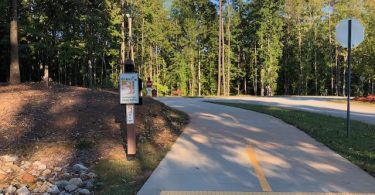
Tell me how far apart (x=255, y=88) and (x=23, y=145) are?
6200 centimetres

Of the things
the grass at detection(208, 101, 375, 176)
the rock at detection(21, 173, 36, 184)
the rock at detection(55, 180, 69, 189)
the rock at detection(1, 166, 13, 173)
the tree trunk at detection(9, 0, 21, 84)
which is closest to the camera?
the rock at detection(55, 180, 69, 189)

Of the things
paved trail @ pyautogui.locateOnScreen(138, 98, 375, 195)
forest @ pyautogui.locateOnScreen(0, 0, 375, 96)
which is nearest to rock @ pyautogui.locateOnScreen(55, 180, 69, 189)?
paved trail @ pyautogui.locateOnScreen(138, 98, 375, 195)

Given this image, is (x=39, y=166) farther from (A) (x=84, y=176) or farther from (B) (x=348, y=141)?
(B) (x=348, y=141)

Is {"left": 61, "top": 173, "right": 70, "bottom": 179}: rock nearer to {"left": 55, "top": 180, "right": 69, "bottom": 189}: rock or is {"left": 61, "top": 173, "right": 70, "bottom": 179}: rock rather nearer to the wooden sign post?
{"left": 55, "top": 180, "right": 69, "bottom": 189}: rock

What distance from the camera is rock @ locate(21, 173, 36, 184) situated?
707 centimetres

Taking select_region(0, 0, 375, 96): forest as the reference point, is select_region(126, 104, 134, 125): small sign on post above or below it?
below

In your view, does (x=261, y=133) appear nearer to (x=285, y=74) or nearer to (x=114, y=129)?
(x=114, y=129)

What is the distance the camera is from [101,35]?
46719 millimetres

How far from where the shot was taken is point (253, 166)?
8.41 m

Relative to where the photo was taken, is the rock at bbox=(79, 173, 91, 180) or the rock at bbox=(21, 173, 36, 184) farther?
the rock at bbox=(79, 173, 91, 180)

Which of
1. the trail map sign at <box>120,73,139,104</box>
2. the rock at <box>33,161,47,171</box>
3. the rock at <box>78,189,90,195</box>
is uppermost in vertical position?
the trail map sign at <box>120,73,139,104</box>

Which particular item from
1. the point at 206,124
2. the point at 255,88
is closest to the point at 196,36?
the point at 255,88

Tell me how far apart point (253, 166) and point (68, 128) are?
4123 mm

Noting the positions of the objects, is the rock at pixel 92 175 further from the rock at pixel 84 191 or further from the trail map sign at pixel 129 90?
the trail map sign at pixel 129 90
